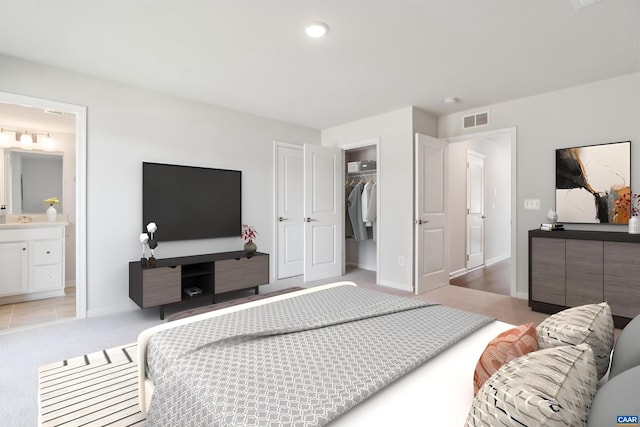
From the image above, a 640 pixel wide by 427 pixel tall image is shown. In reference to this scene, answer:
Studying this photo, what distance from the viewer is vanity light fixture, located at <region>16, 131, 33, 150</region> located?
4074 millimetres

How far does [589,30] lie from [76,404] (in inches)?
157

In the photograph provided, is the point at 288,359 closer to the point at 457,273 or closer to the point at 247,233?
the point at 247,233

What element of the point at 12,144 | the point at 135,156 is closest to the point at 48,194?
the point at 12,144

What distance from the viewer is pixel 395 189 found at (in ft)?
13.7

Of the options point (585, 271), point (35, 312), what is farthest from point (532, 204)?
point (35, 312)

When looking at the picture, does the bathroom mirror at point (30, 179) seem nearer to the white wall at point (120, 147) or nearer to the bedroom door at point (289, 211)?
the white wall at point (120, 147)

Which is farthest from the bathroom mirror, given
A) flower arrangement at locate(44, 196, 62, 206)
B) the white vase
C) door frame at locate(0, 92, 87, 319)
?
door frame at locate(0, 92, 87, 319)

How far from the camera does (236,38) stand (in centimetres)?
235

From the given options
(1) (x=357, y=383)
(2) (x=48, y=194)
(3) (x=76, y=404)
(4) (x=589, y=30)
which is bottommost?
(3) (x=76, y=404)

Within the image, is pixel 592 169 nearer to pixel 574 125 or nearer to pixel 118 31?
pixel 574 125

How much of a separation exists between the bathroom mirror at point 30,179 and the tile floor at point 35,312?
1351mm

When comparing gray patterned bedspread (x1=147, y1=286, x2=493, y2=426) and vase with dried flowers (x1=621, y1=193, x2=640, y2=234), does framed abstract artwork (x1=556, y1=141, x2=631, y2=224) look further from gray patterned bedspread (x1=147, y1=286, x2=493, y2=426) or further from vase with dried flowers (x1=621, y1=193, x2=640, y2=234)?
gray patterned bedspread (x1=147, y1=286, x2=493, y2=426)

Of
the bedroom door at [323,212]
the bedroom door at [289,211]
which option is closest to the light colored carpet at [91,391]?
the bedroom door at [289,211]

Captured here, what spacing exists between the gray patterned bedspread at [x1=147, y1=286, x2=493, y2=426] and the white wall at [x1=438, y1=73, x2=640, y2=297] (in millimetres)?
2550
